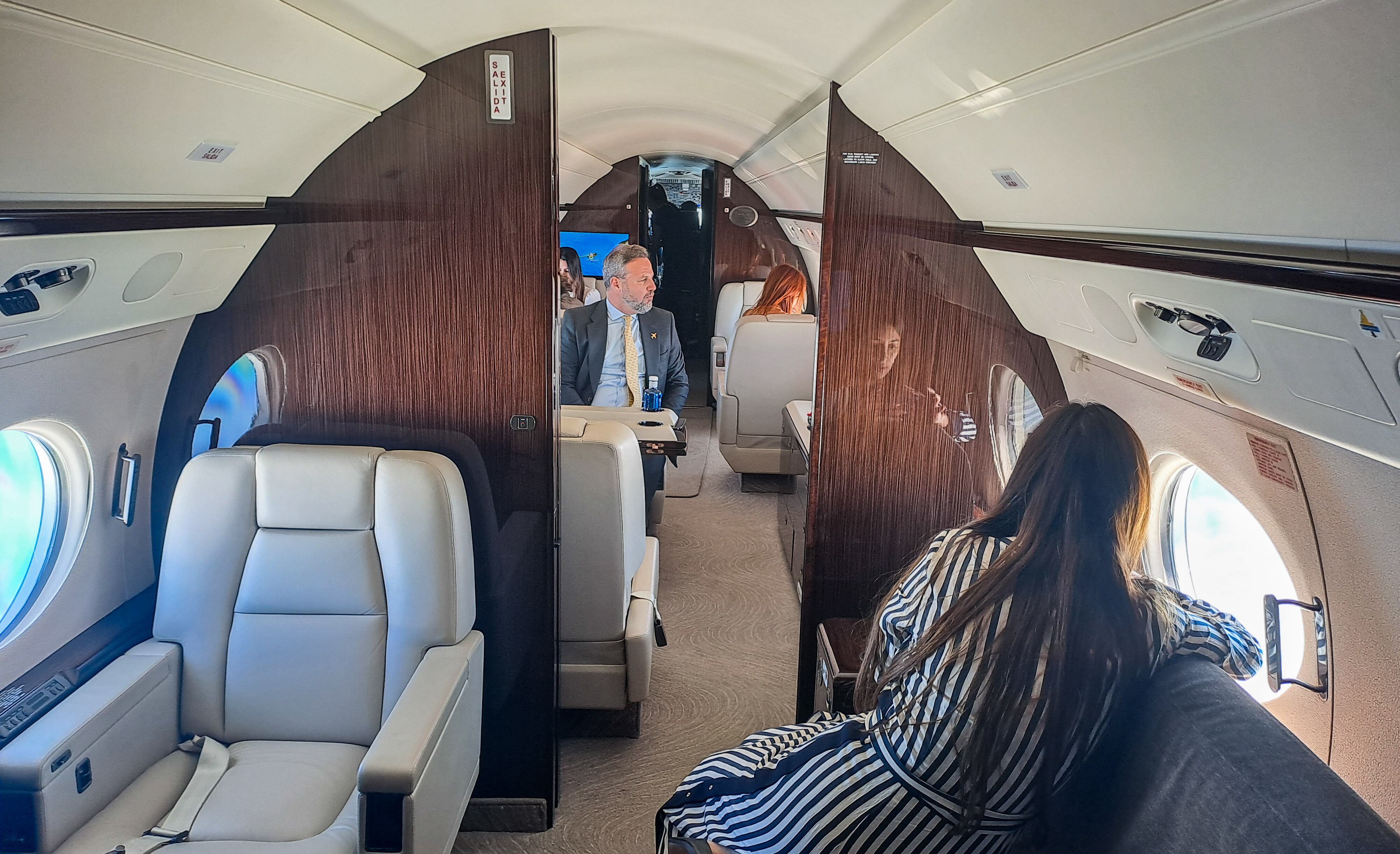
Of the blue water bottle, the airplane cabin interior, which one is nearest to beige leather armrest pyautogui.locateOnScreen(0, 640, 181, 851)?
the airplane cabin interior

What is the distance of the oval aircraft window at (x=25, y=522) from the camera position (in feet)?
8.36

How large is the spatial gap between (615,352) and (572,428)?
85.3 inches

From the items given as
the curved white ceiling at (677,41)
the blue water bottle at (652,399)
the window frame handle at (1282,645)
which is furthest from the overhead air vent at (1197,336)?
the blue water bottle at (652,399)

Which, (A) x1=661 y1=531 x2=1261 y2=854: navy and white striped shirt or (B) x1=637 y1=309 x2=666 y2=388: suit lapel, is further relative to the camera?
(B) x1=637 y1=309 x2=666 y2=388: suit lapel

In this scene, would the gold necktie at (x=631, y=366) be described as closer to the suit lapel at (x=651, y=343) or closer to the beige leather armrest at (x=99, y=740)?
the suit lapel at (x=651, y=343)

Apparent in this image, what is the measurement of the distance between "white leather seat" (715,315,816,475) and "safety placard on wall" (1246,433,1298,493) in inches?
166

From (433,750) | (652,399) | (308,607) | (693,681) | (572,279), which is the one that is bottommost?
(693,681)

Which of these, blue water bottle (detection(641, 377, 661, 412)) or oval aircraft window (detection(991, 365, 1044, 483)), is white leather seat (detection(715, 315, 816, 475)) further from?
oval aircraft window (detection(991, 365, 1044, 483))

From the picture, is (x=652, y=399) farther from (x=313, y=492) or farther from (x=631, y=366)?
(x=313, y=492)

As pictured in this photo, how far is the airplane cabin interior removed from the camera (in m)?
1.50

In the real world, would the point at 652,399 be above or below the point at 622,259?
below

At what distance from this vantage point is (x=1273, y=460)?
6.62 ft

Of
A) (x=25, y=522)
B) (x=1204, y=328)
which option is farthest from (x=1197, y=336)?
(x=25, y=522)

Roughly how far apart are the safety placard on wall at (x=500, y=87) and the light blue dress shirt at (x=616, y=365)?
2.63m
